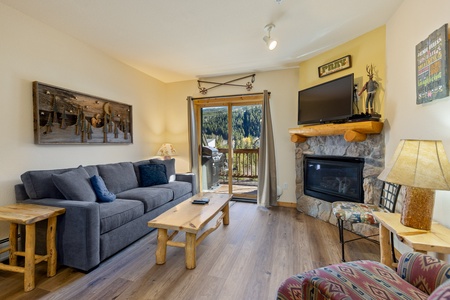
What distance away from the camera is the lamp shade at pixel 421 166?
1324 millimetres

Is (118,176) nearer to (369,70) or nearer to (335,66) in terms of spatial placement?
(335,66)

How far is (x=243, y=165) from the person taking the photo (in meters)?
4.66

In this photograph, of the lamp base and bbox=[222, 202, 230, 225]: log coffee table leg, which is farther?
bbox=[222, 202, 230, 225]: log coffee table leg

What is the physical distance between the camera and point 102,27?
2.50 metres

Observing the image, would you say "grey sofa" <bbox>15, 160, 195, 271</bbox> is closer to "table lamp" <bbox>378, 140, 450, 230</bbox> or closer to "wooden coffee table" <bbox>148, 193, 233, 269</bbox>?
"wooden coffee table" <bbox>148, 193, 233, 269</bbox>

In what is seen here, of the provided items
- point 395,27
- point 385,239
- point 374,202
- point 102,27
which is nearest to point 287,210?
point 374,202

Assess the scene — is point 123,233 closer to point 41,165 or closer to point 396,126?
→ point 41,165

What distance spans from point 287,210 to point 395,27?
2.97m

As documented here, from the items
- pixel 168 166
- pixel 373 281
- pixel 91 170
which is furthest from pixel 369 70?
pixel 91 170

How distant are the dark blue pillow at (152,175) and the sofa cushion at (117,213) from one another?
857mm

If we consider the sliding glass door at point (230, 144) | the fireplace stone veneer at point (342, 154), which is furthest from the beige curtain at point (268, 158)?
the fireplace stone veneer at point (342, 154)

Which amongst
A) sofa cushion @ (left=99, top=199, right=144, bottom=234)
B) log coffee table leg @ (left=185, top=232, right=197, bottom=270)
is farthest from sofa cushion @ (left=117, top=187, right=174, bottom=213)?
log coffee table leg @ (left=185, top=232, right=197, bottom=270)

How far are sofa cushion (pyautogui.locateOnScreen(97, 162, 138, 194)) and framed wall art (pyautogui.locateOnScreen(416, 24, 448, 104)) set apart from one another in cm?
357

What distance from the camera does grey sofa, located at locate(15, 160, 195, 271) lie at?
1896mm
